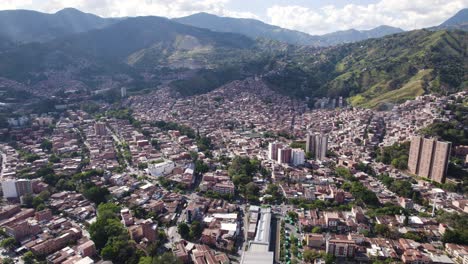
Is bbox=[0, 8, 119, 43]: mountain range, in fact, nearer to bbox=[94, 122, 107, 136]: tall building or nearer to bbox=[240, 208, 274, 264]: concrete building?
bbox=[94, 122, 107, 136]: tall building

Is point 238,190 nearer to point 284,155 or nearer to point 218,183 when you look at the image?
point 218,183

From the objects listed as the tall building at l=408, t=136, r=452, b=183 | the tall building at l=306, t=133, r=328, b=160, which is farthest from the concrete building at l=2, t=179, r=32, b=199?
the tall building at l=408, t=136, r=452, b=183

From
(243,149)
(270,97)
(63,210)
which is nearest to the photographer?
(63,210)

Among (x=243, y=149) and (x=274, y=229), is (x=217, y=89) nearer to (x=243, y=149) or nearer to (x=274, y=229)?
(x=243, y=149)

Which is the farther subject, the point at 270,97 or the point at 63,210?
the point at 270,97

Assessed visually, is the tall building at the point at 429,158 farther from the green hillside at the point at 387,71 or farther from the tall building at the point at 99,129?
the tall building at the point at 99,129

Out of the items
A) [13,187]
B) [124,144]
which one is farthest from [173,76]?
[13,187]

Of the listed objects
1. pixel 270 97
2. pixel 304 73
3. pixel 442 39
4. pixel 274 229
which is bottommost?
pixel 274 229
